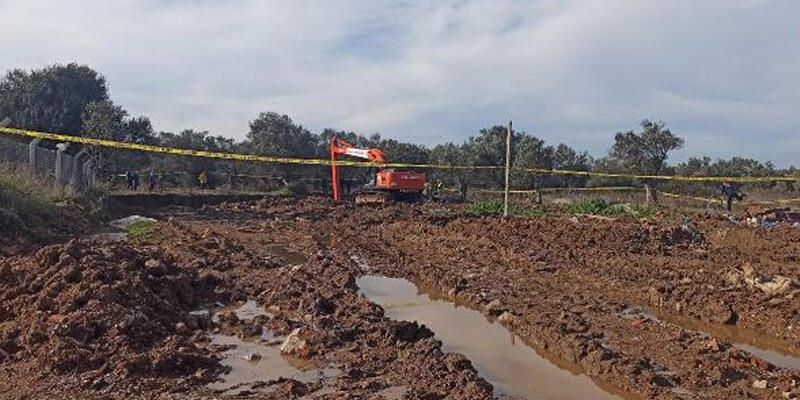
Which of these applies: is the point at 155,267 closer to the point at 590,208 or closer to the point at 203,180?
the point at 590,208

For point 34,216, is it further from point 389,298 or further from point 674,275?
point 674,275

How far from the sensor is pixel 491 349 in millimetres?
7074

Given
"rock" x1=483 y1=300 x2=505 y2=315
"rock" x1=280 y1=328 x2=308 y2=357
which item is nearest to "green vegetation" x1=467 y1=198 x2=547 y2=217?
"rock" x1=483 y1=300 x2=505 y2=315

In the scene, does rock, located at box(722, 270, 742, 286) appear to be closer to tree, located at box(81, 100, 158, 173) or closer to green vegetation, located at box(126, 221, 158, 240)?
green vegetation, located at box(126, 221, 158, 240)

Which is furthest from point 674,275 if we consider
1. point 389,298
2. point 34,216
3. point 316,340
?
point 34,216

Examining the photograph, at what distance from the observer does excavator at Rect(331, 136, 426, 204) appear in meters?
31.3

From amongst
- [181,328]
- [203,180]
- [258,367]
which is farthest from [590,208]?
[203,180]

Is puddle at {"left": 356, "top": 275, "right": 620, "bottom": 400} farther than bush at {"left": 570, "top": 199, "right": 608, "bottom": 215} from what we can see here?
No

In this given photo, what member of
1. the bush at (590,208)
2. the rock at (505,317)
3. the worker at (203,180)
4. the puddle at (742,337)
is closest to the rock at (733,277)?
the puddle at (742,337)

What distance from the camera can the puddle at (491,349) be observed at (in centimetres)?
587

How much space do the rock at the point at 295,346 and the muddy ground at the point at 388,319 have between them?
0.07ft

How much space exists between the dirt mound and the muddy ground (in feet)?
0.07

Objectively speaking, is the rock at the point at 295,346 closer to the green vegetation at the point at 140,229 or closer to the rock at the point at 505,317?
the rock at the point at 505,317

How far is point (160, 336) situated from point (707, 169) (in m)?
42.5
